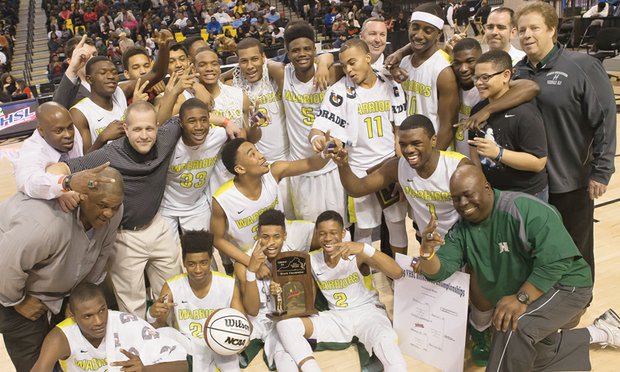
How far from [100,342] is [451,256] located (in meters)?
2.13

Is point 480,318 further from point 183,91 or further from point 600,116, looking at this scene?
point 183,91

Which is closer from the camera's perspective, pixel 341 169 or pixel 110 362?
pixel 110 362

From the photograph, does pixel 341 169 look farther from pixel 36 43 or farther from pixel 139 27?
pixel 36 43

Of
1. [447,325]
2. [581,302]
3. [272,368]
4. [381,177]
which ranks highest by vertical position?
[381,177]

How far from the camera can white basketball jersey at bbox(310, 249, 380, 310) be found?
4.07m

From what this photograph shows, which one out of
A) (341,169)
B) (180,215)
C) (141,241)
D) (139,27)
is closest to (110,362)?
(141,241)

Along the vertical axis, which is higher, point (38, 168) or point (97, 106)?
point (97, 106)

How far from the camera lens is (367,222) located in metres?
4.49

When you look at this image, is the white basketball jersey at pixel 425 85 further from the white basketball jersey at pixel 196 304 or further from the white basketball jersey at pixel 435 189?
the white basketball jersey at pixel 196 304

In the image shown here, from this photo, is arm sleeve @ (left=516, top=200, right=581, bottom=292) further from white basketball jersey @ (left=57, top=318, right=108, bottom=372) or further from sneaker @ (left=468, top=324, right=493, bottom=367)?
white basketball jersey @ (left=57, top=318, right=108, bottom=372)

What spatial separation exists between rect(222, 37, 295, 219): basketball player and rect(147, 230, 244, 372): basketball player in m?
1.04

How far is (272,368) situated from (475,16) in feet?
56.9

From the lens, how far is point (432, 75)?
13.8 ft

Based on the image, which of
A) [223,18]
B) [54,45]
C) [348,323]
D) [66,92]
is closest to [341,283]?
[348,323]
